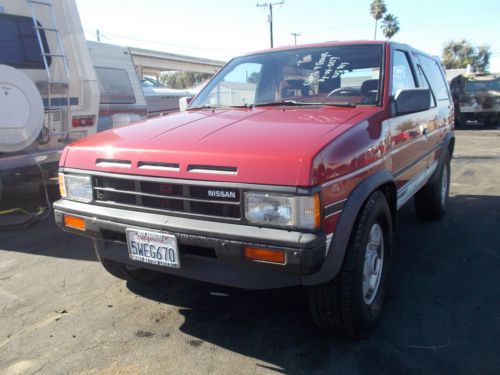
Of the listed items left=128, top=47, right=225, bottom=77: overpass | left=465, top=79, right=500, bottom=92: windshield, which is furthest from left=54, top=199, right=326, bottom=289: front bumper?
left=465, top=79, right=500, bottom=92: windshield

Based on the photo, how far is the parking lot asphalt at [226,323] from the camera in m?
2.56

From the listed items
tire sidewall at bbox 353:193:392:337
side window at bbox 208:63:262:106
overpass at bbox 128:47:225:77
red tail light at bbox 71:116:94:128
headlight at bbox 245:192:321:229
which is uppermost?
overpass at bbox 128:47:225:77

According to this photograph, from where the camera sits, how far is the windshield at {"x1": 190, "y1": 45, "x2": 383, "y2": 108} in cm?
340

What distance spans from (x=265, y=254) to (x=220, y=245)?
Answer: 0.25 meters

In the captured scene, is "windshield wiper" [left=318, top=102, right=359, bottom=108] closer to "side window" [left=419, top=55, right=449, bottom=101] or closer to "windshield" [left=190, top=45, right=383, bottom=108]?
"windshield" [left=190, top=45, right=383, bottom=108]

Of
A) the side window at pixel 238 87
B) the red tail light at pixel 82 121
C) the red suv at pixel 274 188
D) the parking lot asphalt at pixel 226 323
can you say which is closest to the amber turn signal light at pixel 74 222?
the red suv at pixel 274 188

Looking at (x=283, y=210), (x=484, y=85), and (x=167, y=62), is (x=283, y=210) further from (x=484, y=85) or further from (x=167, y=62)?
(x=484, y=85)

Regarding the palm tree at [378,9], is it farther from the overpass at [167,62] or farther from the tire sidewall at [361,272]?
the tire sidewall at [361,272]

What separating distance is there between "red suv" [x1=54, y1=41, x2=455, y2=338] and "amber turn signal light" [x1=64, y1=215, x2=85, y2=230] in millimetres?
12

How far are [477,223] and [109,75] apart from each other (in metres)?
A: 6.24

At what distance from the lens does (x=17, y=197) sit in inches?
269

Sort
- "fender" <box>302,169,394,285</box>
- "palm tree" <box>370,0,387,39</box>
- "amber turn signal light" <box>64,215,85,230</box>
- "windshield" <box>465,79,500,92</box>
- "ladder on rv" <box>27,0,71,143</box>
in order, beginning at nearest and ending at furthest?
"fender" <box>302,169,394,285</box>
"amber turn signal light" <box>64,215,85,230</box>
"ladder on rv" <box>27,0,71,143</box>
"windshield" <box>465,79,500,92</box>
"palm tree" <box>370,0,387,39</box>

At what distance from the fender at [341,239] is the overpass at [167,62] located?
11.2 metres

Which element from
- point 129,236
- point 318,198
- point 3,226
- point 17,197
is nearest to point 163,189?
point 129,236
